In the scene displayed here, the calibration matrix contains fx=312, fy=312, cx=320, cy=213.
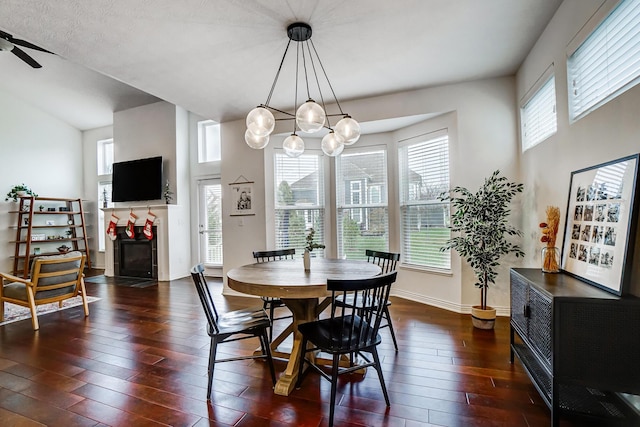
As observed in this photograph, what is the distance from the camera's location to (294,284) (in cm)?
201

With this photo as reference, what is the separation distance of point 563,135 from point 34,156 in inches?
368

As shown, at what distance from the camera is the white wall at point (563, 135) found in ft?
5.76

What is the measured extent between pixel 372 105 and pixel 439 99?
0.82 m

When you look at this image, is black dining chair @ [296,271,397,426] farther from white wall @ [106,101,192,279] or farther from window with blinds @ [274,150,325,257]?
white wall @ [106,101,192,279]

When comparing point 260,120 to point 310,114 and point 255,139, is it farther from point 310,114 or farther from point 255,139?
point 310,114

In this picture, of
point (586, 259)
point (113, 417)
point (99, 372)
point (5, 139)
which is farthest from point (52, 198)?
point (586, 259)

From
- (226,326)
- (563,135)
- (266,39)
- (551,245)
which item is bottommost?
(226,326)

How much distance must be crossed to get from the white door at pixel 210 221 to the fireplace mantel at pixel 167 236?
0.32 m

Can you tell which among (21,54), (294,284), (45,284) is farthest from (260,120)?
(21,54)

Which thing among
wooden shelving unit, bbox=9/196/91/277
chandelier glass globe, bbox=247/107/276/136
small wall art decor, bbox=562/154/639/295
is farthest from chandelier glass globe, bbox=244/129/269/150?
wooden shelving unit, bbox=9/196/91/277

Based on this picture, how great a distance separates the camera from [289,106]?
443 centimetres

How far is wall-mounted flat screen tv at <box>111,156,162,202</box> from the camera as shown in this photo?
624 centimetres

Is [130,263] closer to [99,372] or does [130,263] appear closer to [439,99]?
[99,372]

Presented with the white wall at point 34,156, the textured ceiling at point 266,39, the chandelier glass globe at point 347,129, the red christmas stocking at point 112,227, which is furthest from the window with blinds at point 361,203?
the white wall at point 34,156
